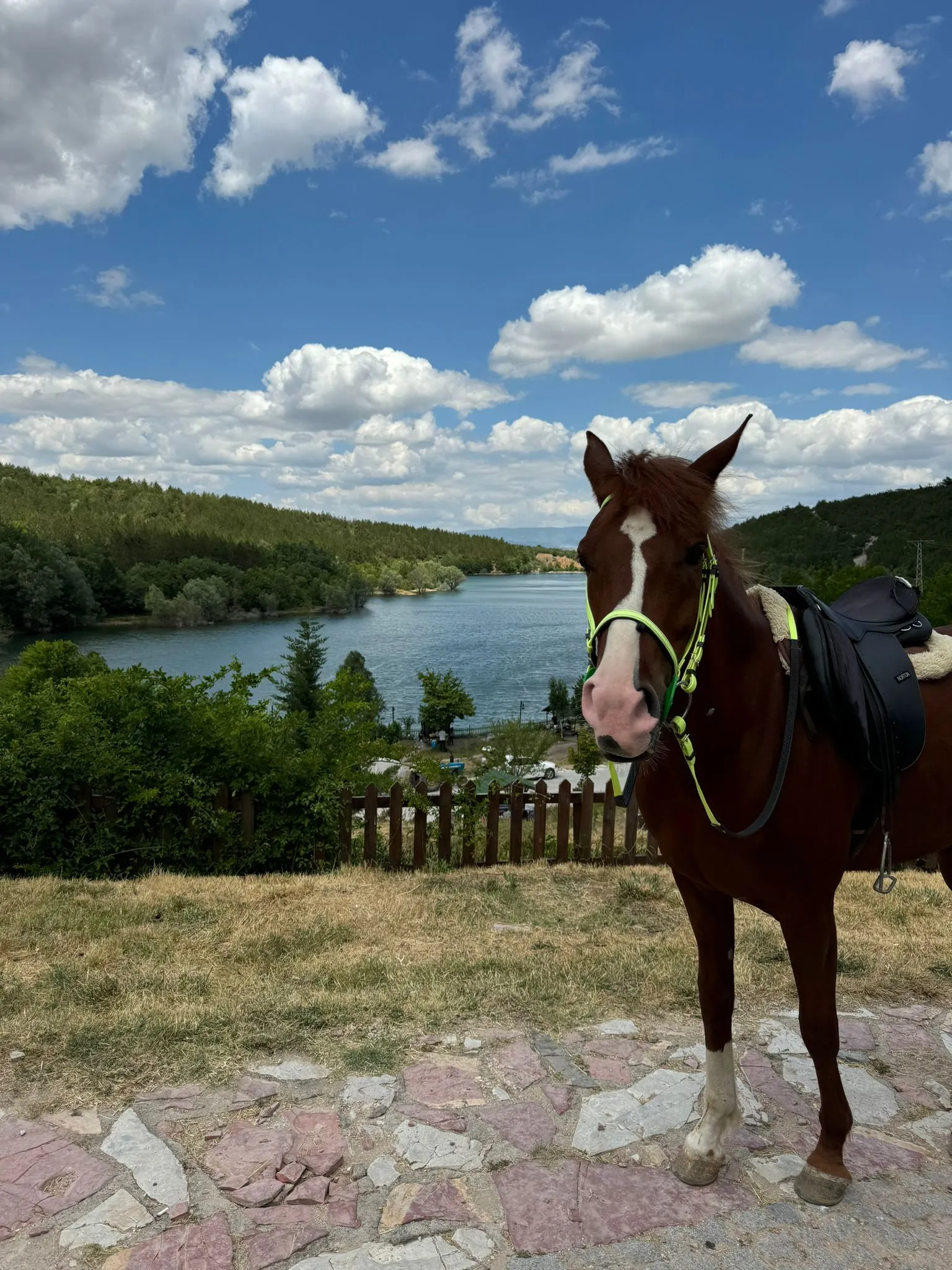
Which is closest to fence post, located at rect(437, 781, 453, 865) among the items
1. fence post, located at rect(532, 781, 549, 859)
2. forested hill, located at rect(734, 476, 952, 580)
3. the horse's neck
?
fence post, located at rect(532, 781, 549, 859)

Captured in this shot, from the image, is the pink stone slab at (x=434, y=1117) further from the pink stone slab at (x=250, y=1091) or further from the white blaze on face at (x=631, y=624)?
the white blaze on face at (x=631, y=624)

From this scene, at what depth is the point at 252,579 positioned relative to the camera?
90125 mm

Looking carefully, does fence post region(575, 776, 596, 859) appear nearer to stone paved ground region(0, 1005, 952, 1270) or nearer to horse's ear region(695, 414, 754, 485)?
stone paved ground region(0, 1005, 952, 1270)

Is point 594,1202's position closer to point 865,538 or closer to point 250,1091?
point 250,1091

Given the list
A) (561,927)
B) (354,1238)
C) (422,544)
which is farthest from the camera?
(422,544)

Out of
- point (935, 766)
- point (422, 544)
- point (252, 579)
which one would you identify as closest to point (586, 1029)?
point (935, 766)

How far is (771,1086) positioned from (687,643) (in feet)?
7.95

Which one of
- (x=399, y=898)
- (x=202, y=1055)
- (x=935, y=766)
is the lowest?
(x=399, y=898)

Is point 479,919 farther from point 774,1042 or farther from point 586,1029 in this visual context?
point 774,1042

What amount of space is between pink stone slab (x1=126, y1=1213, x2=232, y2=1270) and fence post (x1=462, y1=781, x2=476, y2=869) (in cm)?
534

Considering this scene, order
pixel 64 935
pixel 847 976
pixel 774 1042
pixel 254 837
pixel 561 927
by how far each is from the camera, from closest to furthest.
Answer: pixel 774 1042, pixel 847 976, pixel 64 935, pixel 561 927, pixel 254 837

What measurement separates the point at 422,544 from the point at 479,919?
16463 cm

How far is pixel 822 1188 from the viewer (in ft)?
8.07

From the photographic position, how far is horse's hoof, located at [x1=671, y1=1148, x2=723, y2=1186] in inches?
101
